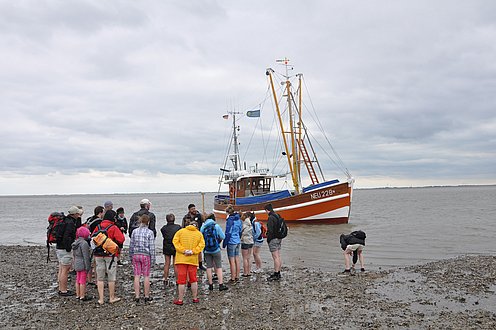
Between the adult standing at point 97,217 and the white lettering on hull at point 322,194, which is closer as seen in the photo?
the adult standing at point 97,217

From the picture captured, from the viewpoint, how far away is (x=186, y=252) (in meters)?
8.03

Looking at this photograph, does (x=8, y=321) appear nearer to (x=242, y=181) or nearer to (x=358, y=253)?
(x=358, y=253)

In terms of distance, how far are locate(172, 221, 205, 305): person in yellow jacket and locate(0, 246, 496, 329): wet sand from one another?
496mm

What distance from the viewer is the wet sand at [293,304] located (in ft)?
23.3

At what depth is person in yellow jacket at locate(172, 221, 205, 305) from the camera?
8102 millimetres

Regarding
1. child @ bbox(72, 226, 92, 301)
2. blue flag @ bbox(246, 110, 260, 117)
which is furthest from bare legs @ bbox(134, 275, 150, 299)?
blue flag @ bbox(246, 110, 260, 117)

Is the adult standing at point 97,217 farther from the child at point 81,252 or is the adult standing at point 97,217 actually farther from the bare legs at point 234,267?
the bare legs at point 234,267

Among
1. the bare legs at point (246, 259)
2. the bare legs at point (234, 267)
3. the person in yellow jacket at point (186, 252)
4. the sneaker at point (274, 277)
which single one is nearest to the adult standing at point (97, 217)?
the person in yellow jacket at point (186, 252)

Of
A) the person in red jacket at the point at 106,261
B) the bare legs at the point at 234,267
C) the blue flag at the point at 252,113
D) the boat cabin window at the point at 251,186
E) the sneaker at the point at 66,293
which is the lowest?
the sneaker at the point at 66,293

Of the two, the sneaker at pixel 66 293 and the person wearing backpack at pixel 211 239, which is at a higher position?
the person wearing backpack at pixel 211 239

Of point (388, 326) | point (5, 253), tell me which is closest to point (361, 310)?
point (388, 326)

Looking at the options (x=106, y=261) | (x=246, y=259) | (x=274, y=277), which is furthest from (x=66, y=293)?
(x=274, y=277)

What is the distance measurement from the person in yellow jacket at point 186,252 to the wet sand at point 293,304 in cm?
50

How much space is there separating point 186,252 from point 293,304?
235 cm
